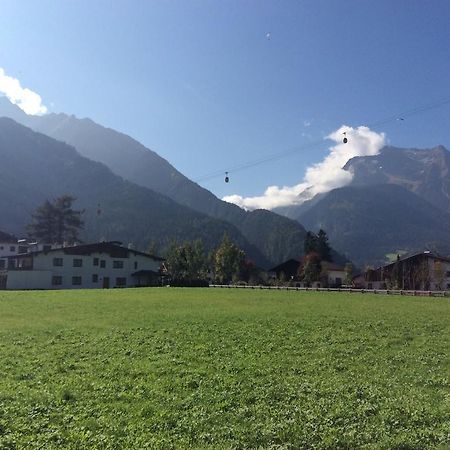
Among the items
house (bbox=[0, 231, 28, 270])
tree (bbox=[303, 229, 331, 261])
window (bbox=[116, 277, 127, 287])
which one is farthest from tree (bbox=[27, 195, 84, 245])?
tree (bbox=[303, 229, 331, 261])

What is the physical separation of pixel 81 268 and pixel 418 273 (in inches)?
2799

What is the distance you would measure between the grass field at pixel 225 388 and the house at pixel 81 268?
6644 centimetres

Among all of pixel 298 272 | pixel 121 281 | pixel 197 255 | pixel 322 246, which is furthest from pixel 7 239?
pixel 322 246

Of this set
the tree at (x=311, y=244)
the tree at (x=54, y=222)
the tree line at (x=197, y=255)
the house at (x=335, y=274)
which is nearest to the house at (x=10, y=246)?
the tree at (x=54, y=222)

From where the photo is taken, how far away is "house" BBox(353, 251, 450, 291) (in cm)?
9812

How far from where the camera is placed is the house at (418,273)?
98.1 m

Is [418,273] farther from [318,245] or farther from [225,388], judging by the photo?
[225,388]

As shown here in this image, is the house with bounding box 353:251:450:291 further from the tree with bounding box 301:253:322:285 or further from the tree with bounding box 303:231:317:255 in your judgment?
the tree with bounding box 303:231:317:255

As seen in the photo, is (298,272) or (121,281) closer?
(121,281)

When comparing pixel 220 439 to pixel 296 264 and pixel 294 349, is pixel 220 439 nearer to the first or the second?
pixel 294 349

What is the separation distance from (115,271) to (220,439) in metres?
92.3

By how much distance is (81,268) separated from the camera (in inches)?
3617

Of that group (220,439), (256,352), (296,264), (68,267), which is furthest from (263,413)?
(296,264)

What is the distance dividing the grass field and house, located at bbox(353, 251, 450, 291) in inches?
3168
